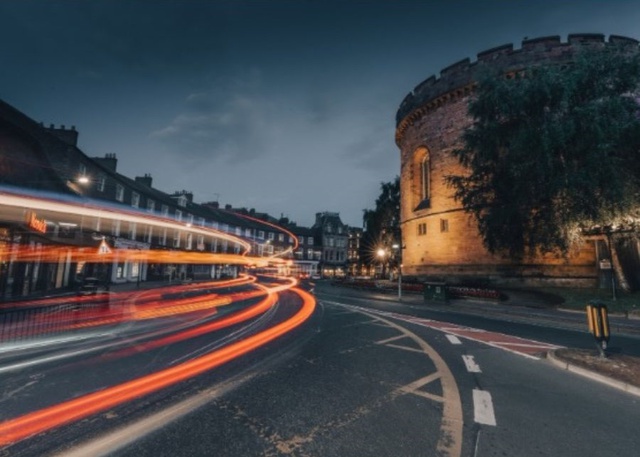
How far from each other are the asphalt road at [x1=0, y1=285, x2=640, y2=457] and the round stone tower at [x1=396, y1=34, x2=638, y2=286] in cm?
1747

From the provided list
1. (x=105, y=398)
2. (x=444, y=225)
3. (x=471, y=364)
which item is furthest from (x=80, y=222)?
(x=444, y=225)

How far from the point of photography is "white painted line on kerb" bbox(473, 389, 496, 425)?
12.8ft

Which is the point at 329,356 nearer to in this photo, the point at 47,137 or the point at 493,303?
the point at 493,303

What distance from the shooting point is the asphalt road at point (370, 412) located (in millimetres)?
3312

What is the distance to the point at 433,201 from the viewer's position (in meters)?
26.6

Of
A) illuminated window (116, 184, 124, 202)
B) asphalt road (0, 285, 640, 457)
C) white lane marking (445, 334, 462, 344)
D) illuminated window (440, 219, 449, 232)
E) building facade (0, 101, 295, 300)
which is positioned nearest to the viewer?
asphalt road (0, 285, 640, 457)

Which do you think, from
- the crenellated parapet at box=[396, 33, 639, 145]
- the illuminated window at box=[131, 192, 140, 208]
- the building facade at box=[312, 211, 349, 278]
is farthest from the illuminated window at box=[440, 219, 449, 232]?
the building facade at box=[312, 211, 349, 278]

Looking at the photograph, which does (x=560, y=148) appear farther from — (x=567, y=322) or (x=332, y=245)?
(x=332, y=245)

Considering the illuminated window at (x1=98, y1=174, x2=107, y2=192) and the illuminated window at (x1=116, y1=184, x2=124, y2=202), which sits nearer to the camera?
the illuminated window at (x1=98, y1=174, x2=107, y2=192)

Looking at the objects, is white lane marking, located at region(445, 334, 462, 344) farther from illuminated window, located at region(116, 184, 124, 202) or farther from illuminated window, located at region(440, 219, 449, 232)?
illuminated window, located at region(116, 184, 124, 202)

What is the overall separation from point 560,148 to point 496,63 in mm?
11344

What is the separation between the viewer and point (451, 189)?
25141mm

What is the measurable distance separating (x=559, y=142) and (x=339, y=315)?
13.2 meters

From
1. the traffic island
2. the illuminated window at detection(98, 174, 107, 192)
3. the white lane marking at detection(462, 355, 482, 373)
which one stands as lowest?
the white lane marking at detection(462, 355, 482, 373)
